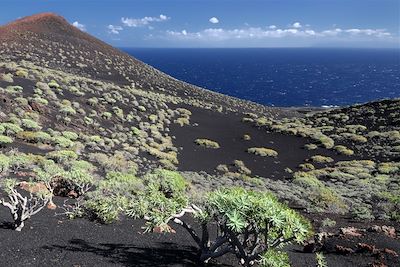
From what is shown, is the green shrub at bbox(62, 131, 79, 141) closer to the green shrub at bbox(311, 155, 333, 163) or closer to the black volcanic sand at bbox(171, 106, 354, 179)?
the black volcanic sand at bbox(171, 106, 354, 179)

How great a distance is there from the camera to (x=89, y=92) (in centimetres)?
5219

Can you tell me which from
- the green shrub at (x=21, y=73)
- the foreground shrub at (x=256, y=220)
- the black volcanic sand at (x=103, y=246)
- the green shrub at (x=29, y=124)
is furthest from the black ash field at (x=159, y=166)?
the green shrub at (x=21, y=73)

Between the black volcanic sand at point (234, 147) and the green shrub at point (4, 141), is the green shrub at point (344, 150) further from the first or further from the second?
the green shrub at point (4, 141)

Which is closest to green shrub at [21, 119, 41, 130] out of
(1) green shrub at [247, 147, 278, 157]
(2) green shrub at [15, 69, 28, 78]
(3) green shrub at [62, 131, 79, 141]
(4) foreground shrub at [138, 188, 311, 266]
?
(3) green shrub at [62, 131, 79, 141]

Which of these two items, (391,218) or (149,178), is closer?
(391,218)

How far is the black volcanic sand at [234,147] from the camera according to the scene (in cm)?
3684

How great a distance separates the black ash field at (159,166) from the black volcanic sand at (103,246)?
0.05 m

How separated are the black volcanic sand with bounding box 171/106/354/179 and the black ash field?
8.2 inches

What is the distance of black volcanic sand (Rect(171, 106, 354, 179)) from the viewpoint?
121 feet

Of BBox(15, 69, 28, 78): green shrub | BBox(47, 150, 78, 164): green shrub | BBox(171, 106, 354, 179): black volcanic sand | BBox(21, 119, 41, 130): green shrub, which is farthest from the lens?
BBox(15, 69, 28, 78): green shrub

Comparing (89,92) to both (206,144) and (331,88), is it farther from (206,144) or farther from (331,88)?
(331,88)

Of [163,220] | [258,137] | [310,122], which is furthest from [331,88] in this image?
[163,220]

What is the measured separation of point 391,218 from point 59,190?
15.5m

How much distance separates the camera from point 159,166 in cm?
3136
